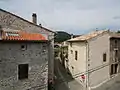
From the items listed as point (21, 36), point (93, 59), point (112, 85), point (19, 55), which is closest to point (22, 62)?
point (19, 55)

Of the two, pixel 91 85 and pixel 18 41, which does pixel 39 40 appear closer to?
pixel 18 41

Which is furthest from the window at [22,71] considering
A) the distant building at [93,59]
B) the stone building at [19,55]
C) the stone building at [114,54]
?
the stone building at [114,54]

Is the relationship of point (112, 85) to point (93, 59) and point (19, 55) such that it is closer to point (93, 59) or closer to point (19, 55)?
point (93, 59)

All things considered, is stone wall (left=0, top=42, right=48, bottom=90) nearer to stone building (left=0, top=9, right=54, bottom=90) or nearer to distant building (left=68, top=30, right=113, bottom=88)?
stone building (left=0, top=9, right=54, bottom=90)

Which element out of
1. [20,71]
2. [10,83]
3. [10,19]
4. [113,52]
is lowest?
[10,83]

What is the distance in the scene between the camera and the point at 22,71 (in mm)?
16422

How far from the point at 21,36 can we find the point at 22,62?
8.28 ft

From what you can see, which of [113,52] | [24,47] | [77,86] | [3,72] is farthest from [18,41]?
[113,52]

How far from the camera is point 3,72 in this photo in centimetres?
1524

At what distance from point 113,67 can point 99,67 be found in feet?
12.2

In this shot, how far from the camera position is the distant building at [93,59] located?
2411 cm

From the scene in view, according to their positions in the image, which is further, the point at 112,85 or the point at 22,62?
the point at 112,85

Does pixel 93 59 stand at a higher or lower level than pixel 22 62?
lower

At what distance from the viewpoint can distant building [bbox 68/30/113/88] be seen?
24.1 meters
